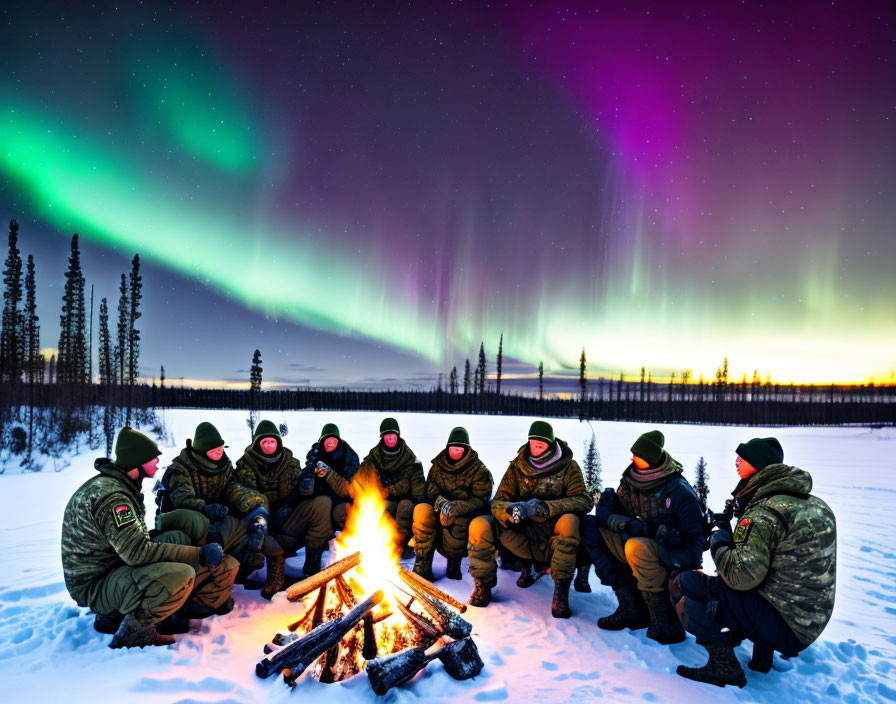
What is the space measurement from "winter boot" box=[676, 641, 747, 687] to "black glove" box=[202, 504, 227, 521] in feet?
16.2

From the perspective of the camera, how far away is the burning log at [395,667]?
3752 millimetres

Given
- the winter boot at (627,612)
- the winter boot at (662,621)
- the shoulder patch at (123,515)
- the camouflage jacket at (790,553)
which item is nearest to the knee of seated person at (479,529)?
the winter boot at (627,612)

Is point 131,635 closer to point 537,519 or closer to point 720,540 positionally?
point 537,519

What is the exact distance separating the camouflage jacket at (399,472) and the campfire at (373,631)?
1418mm

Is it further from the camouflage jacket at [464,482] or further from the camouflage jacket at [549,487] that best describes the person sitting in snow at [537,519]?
the camouflage jacket at [464,482]

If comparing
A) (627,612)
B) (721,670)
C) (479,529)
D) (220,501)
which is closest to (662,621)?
(627,612)

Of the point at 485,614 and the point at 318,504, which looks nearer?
the point at 485,614

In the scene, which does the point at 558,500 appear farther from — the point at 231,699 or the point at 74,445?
the point at 74,445

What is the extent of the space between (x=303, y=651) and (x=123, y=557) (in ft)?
5.86

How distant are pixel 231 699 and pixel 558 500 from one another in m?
3.77

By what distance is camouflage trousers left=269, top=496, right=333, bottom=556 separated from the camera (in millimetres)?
6367

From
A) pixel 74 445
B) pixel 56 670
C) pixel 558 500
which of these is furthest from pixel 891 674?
pixel 74 445

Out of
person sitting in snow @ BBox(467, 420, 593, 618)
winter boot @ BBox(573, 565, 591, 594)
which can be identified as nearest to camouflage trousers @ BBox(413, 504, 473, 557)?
person sitting in snow @ BBox(467, 420, 593, 618)

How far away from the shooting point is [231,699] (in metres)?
3.70
